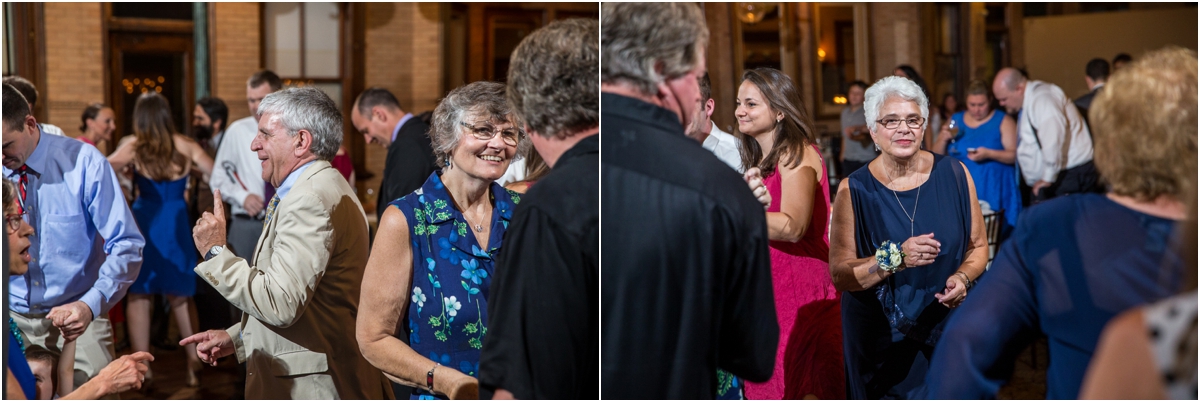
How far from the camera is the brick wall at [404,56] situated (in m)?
9.64

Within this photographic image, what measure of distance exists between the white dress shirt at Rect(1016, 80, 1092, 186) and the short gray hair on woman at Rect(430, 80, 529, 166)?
42.6 inches

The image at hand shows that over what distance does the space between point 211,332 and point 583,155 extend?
51.7 inches

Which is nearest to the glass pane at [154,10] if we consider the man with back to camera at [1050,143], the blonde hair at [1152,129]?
the man with back to camera at [1050,143]

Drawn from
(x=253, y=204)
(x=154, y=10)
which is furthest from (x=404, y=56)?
(x=253, y=204)

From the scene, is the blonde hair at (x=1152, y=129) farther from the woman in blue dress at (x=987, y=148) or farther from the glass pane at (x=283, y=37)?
the glass pane at (x=283, y=37)

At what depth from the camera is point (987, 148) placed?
4387 millimetres

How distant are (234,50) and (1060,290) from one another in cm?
885

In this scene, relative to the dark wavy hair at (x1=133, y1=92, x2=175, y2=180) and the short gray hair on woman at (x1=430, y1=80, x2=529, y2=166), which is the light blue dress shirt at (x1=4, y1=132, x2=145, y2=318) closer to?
the short gray hair on woman at (x1=430, y1=80, x2=529, y2=166)

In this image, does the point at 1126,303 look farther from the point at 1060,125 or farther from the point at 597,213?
the point at 1060,125

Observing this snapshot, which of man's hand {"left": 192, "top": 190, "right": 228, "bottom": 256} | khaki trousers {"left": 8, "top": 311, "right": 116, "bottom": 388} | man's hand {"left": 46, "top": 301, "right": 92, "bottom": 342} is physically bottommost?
khaki trousers {"left": 8, "top": 311, "right": 116, "bottom": 388}

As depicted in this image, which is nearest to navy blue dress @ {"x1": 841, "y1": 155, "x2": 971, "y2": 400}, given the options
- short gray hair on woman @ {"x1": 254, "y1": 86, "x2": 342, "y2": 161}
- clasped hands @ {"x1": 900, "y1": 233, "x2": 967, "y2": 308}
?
clasped hands @ {"x1": 900, "y1": 233, "x2": 967, "y2": 308}

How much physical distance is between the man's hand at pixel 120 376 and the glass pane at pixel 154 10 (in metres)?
7.85

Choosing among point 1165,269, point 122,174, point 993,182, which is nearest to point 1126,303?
point 1165,269

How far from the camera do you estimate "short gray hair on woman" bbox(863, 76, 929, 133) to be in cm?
241
